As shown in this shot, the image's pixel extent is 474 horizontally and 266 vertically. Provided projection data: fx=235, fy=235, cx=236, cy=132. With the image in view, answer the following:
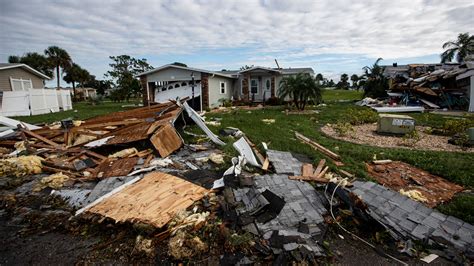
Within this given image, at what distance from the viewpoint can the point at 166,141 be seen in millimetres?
6492

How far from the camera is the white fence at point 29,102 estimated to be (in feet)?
51.5

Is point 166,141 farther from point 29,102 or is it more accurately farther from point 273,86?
point 29,102

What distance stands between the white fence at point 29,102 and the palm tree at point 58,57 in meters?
17.1

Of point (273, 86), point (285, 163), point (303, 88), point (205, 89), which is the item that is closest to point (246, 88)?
point (273, 86)

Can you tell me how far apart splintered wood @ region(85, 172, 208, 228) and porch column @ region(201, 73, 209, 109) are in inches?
540

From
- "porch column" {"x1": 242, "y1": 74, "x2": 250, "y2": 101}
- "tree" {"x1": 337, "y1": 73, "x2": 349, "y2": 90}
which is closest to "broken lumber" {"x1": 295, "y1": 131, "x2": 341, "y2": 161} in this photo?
"porch column" {"x1": 242, "y1": 74, "x2": 250, "y2": 101}

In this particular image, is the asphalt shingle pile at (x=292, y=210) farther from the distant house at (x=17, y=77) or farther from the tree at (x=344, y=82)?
the tree at (x=344, y=82)

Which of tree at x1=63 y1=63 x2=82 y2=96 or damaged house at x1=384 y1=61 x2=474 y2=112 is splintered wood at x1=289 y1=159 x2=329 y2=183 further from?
tree at x1=63 y1=63 x2=82 y2=96

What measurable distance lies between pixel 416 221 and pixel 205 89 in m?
15.9

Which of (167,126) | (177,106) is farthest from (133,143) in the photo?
(177,106)

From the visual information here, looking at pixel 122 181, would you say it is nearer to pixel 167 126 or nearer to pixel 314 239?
pixel 167 126

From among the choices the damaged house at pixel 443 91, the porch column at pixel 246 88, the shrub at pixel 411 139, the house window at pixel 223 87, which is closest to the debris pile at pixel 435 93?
the damaged house at pixel 443 91

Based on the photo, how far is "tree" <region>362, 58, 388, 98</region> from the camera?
70.5 feet

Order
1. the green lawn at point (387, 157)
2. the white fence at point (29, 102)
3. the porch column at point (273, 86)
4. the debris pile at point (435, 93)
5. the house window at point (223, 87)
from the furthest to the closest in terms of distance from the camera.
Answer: the porch column at point (273, 86), the house window at point (223, 87), the white fence at point (29, 102), the debris pile at point (435, 93), the green lawn at point (387, 157)
